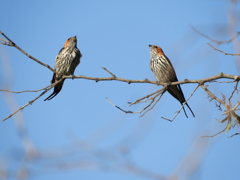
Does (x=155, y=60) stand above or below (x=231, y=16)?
above

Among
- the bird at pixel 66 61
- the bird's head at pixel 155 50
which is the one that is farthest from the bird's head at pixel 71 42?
the bird's head at pixel 155 50

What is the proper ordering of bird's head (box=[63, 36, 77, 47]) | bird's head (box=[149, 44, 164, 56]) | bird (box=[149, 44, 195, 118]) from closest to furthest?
bird (box=[149, 44, 195, 118]) → bird's head (box=[149, 44, 164, 56]) → bird's head (box=[63, 36, 77, 47])

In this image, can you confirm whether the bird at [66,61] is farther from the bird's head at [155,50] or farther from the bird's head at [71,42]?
the bird's head at [155,50]

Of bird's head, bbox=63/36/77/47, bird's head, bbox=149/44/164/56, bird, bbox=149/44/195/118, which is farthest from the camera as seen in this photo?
bird's head, bbox=63/36/77/47

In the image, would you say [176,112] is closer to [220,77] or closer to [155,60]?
[220,77]

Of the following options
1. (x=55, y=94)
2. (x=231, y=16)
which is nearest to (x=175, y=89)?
(x=55, y=94)

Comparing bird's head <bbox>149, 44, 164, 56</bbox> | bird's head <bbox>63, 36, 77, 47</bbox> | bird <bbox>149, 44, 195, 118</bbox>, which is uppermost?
bird's head <bbox>63, 36, 77, 47</bbox>

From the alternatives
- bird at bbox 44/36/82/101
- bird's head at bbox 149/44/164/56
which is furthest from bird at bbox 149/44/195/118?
bird at bbox 44/36/82/101

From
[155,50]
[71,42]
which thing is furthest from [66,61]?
[155,50]

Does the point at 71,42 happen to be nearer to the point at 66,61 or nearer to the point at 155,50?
the point at 66,61

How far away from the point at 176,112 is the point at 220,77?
36.0 inches

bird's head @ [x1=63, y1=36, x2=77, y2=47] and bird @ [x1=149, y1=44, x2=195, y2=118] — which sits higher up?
bird's head @ [x1=63, y1=36, x2=77, y2=47]

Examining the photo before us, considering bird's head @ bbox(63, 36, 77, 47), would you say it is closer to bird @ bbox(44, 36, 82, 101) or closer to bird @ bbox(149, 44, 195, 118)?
bird @ bbox(44, 36, 82, 101)

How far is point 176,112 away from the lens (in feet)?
17.3
